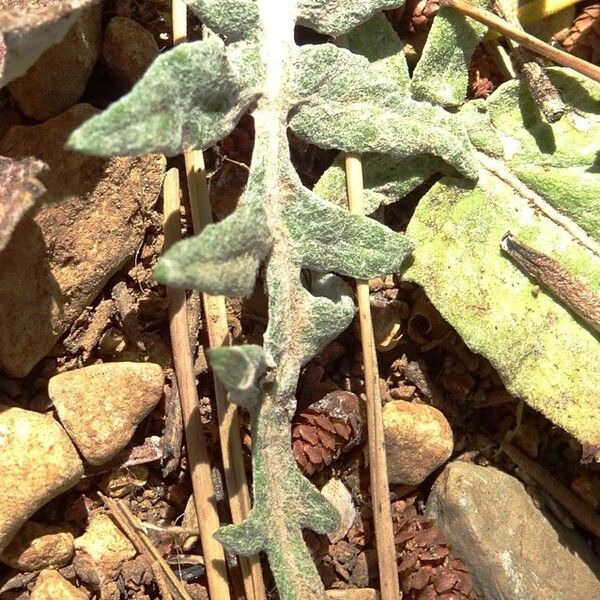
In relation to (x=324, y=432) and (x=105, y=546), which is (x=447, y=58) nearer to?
(x=324, y=432)

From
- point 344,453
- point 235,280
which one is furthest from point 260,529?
point 235,280

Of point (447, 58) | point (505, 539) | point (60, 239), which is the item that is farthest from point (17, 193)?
point (505, 539)

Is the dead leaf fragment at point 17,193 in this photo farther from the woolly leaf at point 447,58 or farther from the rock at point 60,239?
the woolly leaf at point 447,58

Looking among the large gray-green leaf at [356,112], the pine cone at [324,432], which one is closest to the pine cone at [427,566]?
the pine cone at [324,432]

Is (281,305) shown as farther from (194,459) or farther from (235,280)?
(194,459)

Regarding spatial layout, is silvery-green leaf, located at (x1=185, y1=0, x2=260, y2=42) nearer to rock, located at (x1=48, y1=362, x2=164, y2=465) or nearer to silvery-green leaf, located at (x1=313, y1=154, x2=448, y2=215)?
silvery-green leaf, located at (x1=313, y1=154, x2=448, y2=215)

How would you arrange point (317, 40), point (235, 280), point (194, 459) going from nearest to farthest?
point (235, 280) → point (194, 459) → point (317, 40)

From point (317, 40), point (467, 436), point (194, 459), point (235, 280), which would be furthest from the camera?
point (467, 436)
